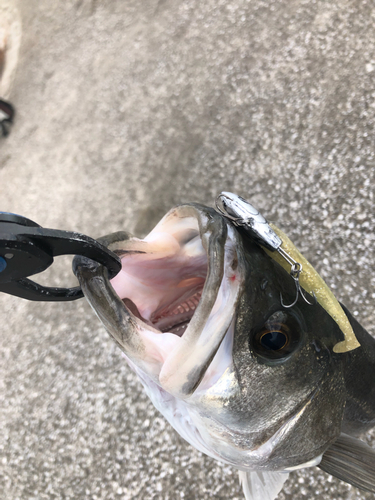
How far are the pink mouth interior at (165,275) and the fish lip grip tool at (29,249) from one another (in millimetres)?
140

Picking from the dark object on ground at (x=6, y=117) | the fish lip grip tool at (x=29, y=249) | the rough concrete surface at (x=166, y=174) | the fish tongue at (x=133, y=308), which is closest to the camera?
the fish lip grip tool at (x=29, y=249)

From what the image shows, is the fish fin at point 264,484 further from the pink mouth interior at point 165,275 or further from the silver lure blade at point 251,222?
the silver lure blade at point 251,222

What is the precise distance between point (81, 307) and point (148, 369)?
1375mm

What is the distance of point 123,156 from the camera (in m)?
2.28

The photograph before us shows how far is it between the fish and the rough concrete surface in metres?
0.70

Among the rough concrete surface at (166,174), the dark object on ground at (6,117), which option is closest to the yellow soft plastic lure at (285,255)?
the rough concrete surface at (166,174)

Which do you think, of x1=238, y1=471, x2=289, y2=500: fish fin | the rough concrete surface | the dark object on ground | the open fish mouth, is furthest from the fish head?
the dark object on ground

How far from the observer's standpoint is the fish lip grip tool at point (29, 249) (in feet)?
1.84

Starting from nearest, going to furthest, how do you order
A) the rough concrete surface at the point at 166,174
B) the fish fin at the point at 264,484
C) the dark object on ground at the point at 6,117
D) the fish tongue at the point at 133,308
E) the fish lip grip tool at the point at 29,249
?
the fish lip grip tool at the point at 29,249 < the fish tongue at the point at 133,308 < the fish fin at the point at 264,484 < the rough concrete surface at the point at 166,174 < the dark object on ground at the point at 6,117

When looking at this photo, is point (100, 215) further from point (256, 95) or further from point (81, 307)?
point (256, 95)

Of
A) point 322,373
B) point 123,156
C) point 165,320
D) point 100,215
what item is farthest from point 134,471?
point 123,156

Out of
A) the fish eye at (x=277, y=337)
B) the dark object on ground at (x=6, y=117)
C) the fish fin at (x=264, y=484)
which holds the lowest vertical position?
the fish fin at (x=264, y=484)

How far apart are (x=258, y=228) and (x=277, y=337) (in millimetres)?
219

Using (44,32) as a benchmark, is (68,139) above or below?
below
